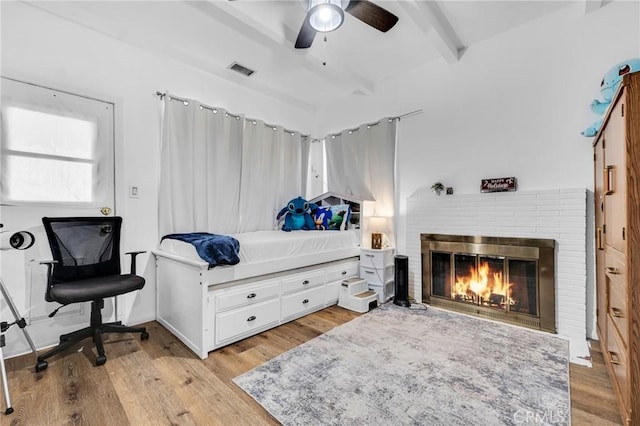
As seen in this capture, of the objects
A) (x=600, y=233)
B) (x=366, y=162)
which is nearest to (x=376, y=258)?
(x=366, y=162)

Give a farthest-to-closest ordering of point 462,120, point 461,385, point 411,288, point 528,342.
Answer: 1. point 411,288
2. point 462,120
3. point 528,342
4. point 461,385

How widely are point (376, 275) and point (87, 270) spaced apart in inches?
110

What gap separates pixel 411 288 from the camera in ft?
11.0

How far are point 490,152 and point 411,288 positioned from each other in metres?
1.74

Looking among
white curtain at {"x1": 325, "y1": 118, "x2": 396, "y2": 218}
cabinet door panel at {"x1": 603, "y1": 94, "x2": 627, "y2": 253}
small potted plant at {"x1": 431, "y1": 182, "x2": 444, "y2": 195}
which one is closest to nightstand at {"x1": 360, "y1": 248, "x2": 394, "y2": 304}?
white curtain at {"x1": 325, "y1": 118, "x2": 396, "y2": 218}

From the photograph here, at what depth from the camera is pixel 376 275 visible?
3312 millimetres

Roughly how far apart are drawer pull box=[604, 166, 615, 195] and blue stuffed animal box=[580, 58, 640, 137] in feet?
1.74

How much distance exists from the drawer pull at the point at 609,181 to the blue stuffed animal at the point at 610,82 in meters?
0.53

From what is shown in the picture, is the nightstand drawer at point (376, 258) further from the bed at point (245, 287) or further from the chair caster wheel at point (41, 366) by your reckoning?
the chair caster wheel at point (41, 366)

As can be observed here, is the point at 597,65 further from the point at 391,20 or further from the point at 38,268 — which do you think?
the point at 38,268

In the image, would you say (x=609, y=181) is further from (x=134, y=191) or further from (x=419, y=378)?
(x=134, y=191)

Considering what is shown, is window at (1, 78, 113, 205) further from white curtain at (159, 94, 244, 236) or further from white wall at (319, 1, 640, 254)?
Answer: white wall at (319, 1, 640, 254)

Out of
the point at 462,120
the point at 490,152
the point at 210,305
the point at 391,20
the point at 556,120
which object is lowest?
the point at 210,305

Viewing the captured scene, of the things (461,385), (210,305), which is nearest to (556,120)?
(461,385)
